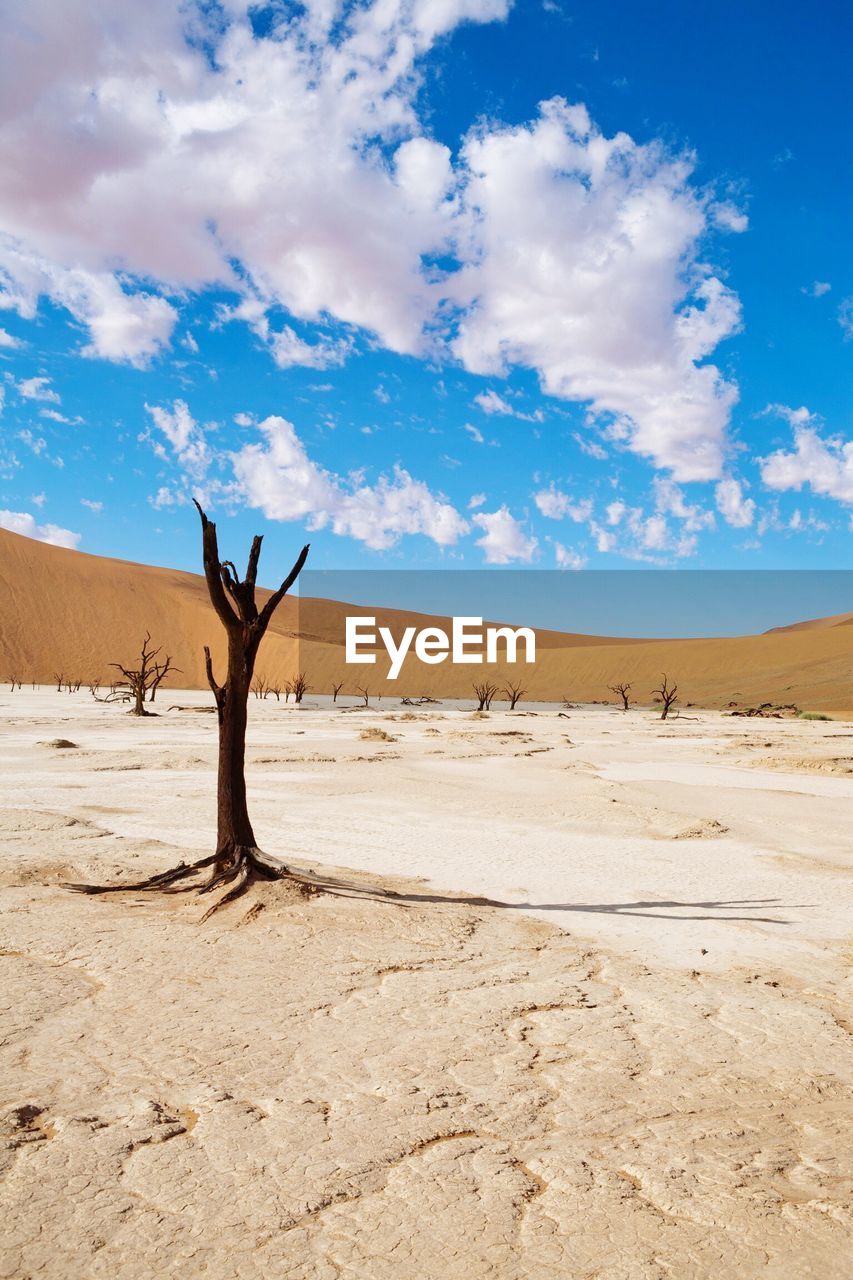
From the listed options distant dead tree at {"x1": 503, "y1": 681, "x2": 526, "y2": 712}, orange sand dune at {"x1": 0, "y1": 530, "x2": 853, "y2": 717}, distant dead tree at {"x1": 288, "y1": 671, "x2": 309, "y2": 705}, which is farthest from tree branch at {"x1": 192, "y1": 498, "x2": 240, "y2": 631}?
orange sand dune at {"x1": 0, "y1": 530, "x2": 853, "y2": 717}

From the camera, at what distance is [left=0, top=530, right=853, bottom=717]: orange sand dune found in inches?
2933

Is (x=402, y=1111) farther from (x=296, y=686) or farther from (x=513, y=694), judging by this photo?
A: (x=513, y=694)

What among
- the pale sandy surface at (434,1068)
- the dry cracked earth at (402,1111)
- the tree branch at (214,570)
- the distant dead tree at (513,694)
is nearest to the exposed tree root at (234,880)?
the pale sandy surface at (434,1068)

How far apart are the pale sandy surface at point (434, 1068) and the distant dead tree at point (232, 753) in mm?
437

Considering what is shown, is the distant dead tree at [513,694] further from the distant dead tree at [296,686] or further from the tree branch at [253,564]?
the tree branch at [253,564]

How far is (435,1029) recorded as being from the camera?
4117 millimetres

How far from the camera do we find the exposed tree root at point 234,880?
6355 mm

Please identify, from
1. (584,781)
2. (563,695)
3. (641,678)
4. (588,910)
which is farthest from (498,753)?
(641,678)

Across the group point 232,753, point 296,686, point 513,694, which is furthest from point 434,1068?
point 513,694

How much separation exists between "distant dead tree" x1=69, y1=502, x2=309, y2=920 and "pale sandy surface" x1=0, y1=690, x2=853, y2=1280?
17.2 inches

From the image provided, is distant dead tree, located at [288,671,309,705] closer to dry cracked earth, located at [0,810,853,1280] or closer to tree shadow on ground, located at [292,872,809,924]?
tree shadow on ground, located at [292,872,809,924]

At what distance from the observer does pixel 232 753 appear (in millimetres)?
6840

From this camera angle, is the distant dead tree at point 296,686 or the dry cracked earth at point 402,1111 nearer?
the dry cracked earth at point 402,1111

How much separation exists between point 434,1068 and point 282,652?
8926 centimetres
